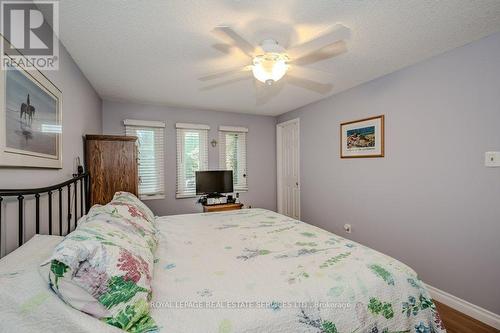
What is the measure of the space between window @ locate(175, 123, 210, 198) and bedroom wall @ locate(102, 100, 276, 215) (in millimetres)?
85

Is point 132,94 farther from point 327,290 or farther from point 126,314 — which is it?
point 327,290

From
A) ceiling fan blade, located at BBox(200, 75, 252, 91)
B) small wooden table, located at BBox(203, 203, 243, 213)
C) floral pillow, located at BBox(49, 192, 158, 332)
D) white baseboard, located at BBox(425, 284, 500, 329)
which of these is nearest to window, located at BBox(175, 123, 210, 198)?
small wooden table, located at BBox(203, 203, 243, 213)

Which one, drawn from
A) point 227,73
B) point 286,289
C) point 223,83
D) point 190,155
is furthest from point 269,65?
point 190,155

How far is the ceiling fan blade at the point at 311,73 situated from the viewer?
8.28 feet

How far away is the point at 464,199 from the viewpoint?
2092 millimetres

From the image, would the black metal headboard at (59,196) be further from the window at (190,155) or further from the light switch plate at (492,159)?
the light switch plate at (492,159)

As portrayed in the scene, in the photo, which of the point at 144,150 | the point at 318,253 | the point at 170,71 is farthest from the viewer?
the point at 144,150

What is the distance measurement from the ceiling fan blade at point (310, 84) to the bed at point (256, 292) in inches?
76.6

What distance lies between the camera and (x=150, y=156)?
383cm

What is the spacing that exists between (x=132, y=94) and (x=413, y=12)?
326cm

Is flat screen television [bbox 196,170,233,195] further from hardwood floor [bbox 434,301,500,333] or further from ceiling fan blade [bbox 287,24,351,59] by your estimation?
hardwood floor [bbox 434,301,500,333]

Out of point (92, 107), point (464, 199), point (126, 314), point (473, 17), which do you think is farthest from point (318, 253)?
point (92, 107)

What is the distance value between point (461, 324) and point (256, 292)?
6.73ft

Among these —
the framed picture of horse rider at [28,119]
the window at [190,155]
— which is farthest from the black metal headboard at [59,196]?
the window at [190,155]
